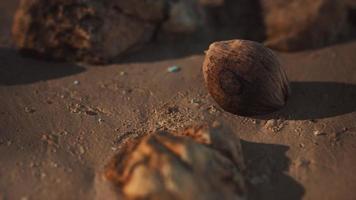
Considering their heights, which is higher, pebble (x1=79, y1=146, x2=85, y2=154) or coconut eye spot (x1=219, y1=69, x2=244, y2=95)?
coconut eye spot (x1=219, y1=69, x2=244, y2=95)

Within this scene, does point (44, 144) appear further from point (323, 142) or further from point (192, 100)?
point (323, 142)

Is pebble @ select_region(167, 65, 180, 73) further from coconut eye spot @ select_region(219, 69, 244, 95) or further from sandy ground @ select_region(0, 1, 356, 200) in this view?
coconut eye spot @ select_region(219, 69, 244, 95)

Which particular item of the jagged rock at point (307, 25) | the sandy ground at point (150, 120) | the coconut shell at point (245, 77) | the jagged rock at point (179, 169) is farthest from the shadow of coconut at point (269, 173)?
the jagged rock at point (307, 25)

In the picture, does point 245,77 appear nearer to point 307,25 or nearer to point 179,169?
point 179,169

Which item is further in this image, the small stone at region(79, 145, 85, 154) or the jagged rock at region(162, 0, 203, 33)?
the jagged rock at region(162, 0, 203, 33)

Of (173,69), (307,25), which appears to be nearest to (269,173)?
(173,69)

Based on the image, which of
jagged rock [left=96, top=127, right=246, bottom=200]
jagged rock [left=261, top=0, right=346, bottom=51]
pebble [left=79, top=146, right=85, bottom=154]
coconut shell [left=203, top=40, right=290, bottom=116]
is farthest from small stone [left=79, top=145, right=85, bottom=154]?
jagged rock [left=261, top=0, right=346, bottom=51]
